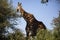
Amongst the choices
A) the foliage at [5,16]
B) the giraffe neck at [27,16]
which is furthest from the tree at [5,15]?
the giraffe neck at [27,16]

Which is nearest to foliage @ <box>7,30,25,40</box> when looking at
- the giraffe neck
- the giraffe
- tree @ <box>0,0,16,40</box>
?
tree @ <box>0,0,16,40</box>

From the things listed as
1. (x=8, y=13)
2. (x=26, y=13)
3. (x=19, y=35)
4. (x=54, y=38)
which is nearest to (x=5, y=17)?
(x=8, y=13)

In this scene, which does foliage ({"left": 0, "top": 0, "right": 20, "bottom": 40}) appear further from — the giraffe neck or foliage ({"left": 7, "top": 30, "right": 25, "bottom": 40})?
the giraffe neck

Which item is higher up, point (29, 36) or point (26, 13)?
point (26, 13)

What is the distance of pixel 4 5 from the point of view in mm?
17938

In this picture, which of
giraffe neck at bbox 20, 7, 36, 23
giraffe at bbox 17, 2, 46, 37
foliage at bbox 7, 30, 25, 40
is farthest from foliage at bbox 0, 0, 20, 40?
giraffe neck at bbox 20, 7, 36, 23

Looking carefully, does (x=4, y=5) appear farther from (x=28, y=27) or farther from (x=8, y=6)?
(x=28, y=27)

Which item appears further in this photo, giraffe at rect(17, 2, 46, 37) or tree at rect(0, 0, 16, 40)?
giraffe at rect(17, 2, 46, 37)

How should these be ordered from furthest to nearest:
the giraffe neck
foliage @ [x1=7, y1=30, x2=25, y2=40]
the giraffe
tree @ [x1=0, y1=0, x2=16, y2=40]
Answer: the giraffe neck < the giraffe < tree @ [x1=0, y1=0, x2=16, y2=40] < foliage @ [x1=7, y1=30, x2=25, y2=40]

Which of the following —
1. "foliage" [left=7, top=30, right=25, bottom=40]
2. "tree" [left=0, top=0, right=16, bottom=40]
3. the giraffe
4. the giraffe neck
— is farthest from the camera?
the giraffe neck

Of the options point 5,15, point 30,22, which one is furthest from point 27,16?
point 5,15

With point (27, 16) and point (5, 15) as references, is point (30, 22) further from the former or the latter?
point (5, 15)

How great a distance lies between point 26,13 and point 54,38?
7.66 m

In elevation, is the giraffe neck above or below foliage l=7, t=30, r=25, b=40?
above
